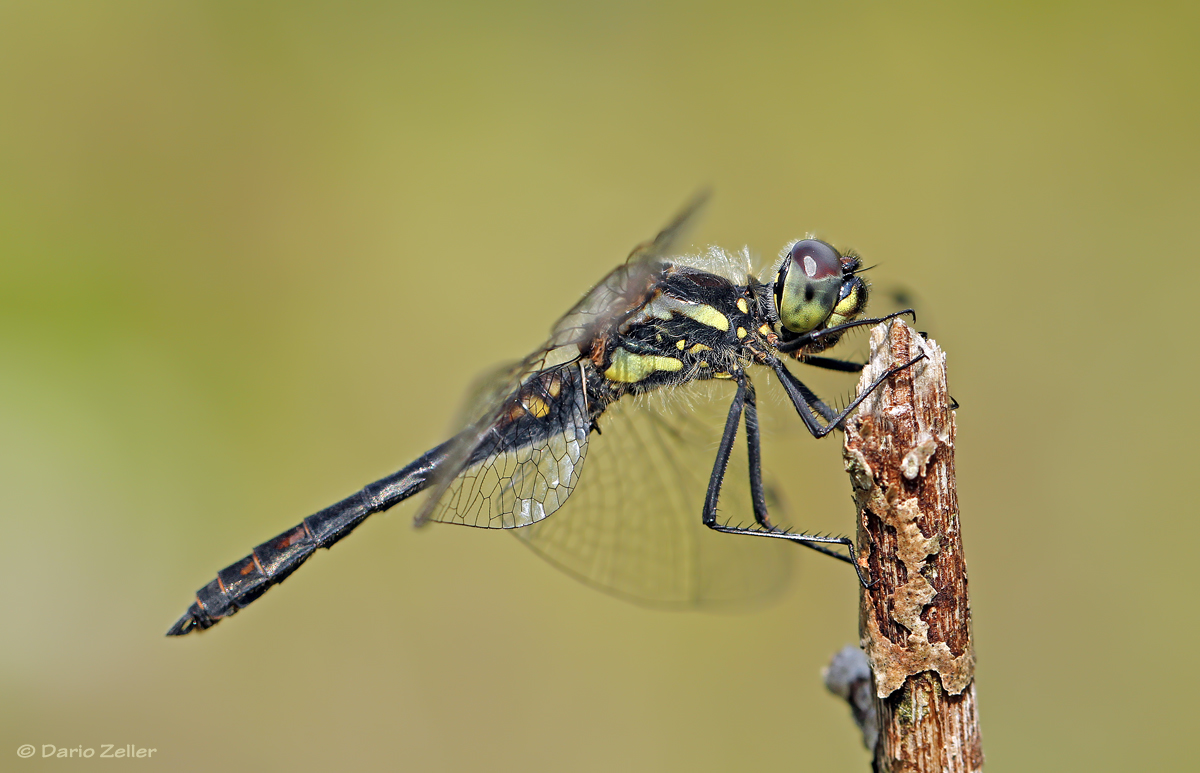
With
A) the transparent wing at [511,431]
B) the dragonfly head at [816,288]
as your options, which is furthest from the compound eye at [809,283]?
the transparent wing at [511,431]

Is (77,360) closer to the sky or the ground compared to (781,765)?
closer to the sky

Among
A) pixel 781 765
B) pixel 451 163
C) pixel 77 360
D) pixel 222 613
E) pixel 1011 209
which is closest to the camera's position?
pixel 222 613

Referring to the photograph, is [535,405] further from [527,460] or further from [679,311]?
[679,311]

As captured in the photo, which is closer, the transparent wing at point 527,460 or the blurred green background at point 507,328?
the transparent wing at point 527,460

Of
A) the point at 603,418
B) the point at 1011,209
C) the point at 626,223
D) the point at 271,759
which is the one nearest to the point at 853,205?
the point at 1011,209

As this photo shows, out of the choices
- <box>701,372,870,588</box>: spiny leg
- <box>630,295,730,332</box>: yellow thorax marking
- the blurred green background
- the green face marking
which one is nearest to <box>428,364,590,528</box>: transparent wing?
the green face marking

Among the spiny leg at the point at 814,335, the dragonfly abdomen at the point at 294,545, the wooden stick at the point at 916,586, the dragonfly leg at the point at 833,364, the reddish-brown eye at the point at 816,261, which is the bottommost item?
the wooden stick at the point at 916,586

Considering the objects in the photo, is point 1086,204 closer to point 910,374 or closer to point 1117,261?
point 1117,261

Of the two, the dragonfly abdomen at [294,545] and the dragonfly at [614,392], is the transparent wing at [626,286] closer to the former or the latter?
the dragonfly at [614,392]
